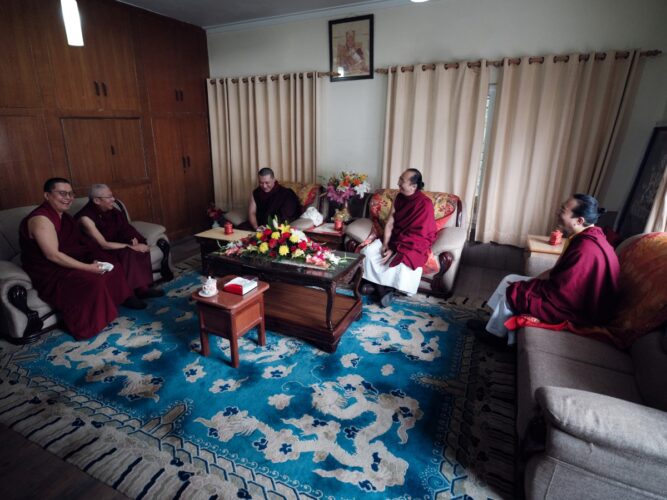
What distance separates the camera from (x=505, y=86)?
3.48m

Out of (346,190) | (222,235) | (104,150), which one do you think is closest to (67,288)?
(222,235)

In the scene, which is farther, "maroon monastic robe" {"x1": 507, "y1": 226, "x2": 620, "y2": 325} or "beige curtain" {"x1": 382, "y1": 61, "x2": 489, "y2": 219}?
"beige curtain" {"x1": 382, "y1": 61, "x2": 489, "y2": 219}

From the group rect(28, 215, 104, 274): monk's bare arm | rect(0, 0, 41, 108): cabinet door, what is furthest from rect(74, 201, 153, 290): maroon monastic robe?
rect(0, 0, 41, 108): cabinet door

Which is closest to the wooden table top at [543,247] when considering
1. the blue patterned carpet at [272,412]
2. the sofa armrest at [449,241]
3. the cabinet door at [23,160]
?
the sofa armrest at [449,241]

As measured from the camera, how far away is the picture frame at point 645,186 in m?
2.69

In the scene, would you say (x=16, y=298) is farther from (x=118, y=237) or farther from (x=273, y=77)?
(x=273, y=77)

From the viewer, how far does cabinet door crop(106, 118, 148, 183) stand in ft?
12.9

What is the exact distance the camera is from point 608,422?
4.03 feet

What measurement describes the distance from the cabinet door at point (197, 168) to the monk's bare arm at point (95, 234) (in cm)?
199

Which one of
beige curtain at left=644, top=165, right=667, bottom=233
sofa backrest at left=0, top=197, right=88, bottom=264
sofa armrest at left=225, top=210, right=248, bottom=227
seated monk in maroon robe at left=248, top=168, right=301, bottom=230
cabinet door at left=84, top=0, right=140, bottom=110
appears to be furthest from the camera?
sofa armrest at left=225, top=210, right=248, bottom=227

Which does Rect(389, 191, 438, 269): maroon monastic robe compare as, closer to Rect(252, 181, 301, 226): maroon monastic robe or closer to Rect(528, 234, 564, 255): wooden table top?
Rect(528, 234, 564, 255): wooden table top

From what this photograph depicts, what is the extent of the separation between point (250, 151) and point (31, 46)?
7.65 ft

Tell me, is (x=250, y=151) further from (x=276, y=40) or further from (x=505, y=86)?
(x=505, y=86)

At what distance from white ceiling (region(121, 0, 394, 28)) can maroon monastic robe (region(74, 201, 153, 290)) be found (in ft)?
7.77
